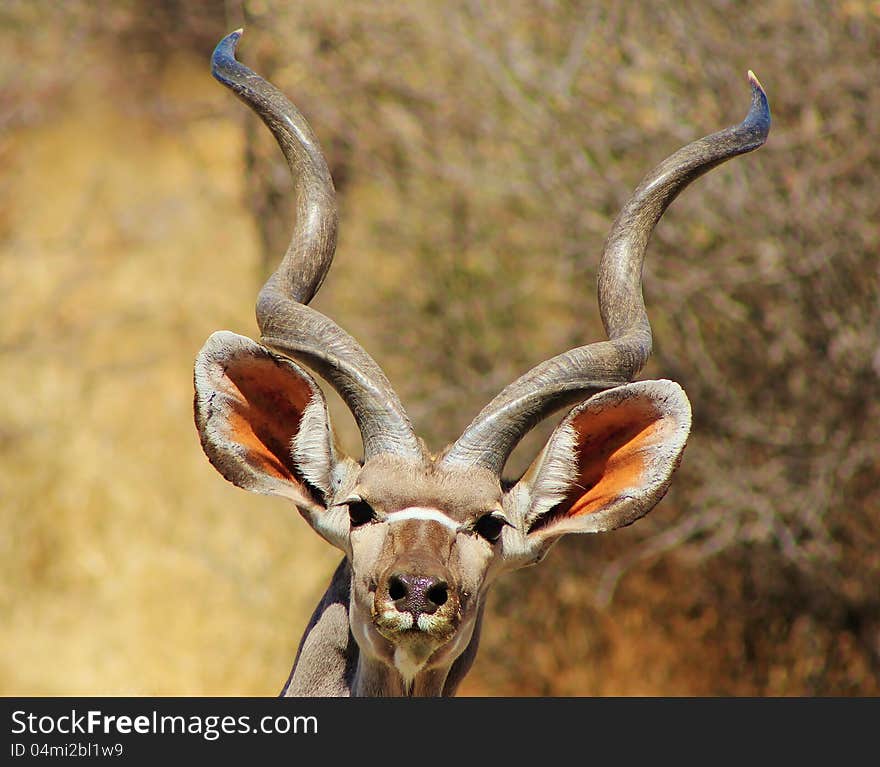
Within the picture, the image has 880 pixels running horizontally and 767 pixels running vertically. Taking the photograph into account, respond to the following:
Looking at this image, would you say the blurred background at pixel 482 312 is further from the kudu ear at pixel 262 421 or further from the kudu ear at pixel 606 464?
the kudu ear at pixel 262 421

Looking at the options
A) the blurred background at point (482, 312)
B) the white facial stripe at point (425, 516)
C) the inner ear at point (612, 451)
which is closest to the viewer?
the white facial stripe at point (425, 516)

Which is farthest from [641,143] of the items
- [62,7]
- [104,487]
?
[62,7]

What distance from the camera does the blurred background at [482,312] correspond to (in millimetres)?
6645

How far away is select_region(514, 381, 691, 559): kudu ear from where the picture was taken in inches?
140

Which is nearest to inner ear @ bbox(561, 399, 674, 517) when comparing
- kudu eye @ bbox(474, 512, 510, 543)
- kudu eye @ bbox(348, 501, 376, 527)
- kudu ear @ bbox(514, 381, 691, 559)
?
kudu ear @ bbox(514, 381, 691, 559)

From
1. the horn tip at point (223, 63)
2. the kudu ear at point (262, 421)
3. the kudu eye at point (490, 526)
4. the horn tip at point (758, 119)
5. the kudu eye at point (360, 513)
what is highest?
the horn tip at point (223, 63)

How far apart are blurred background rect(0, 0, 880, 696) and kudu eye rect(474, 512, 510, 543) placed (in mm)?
3404

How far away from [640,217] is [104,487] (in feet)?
19.0

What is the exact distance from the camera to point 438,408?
24.7ft

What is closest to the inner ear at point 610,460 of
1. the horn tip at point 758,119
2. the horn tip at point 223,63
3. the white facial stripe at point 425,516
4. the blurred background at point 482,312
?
the white facial stripe at point 425,516

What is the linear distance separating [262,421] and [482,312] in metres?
4.23

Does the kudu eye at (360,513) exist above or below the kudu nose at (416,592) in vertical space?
above

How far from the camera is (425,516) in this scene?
3463 millimetres

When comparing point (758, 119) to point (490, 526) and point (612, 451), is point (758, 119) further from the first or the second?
point (490, 526)
